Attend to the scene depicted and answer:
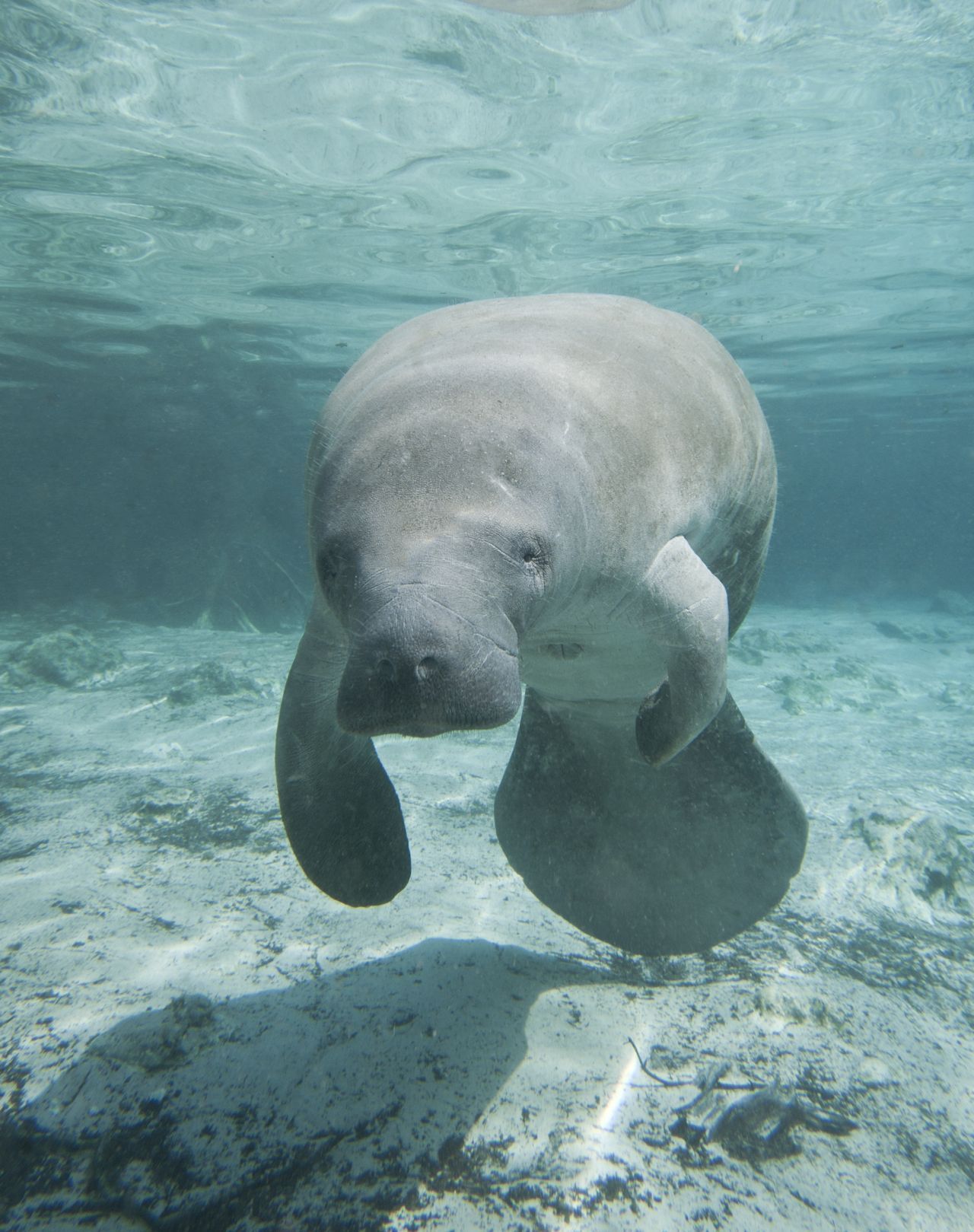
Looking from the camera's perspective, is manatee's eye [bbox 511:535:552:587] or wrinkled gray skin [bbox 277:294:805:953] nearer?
wrinkled gray skin [bbox 277:294:805:953]

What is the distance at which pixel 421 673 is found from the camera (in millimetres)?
1487

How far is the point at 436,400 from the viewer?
6.50ft

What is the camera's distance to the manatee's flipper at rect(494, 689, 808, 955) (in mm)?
3299

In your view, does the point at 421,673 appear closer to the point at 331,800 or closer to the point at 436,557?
the point at 436,557

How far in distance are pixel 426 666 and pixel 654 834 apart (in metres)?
2.30

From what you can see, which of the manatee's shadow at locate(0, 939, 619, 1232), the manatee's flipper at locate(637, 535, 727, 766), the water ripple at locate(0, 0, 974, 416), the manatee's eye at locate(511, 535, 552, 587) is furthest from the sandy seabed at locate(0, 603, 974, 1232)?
the water ripple at locate(0, 0, 974, 416)

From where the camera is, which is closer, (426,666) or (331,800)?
(426,666)

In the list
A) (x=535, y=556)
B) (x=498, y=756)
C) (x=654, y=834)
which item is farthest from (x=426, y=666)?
(x=498, y=756)

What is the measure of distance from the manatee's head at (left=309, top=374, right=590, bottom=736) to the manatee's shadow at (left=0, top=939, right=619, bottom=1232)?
1337 millimetres

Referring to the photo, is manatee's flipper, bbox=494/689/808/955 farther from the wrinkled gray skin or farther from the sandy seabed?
the sandy seabed

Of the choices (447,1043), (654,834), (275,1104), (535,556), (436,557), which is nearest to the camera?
(436,557)

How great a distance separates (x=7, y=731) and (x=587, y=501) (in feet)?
24.4

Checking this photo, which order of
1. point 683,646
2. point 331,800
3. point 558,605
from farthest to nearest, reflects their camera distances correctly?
point 331,800, point 683,646, point 558,605

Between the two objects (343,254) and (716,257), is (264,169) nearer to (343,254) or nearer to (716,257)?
(343,254)
